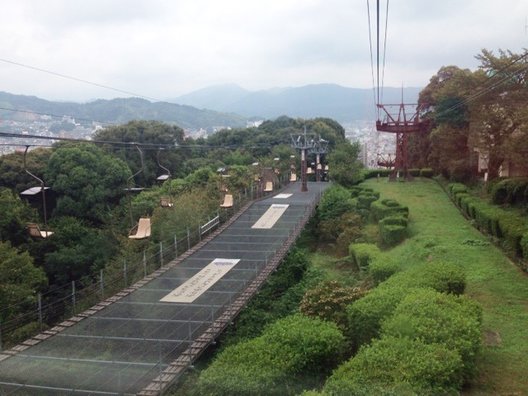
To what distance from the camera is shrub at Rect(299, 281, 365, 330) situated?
26.9ft

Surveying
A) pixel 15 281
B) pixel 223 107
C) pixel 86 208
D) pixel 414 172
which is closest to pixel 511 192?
pixel 15 281

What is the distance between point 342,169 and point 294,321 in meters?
21.9

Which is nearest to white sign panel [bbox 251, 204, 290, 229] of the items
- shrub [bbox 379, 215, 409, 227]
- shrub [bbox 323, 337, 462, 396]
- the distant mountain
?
shrub [bbox 379, 215, 409, 227]

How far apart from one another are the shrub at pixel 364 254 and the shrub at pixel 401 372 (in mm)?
7355

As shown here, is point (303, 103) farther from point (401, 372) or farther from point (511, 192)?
point (401, 372)

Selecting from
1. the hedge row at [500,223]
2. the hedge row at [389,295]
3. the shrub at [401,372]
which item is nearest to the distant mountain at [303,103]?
the hedge row at [500,223]

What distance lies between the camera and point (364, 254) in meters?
13.4

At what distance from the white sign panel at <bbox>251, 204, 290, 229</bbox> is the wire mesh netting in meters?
3.30

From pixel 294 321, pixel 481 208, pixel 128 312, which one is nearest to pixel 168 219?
pixel 128 312

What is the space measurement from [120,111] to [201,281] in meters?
49.3

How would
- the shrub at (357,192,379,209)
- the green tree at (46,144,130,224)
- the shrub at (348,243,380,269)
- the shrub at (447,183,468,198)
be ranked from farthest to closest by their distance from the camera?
the green tree at (46,144,130,224), the shrub at (357,192,379,209), the shrub at (447,183,468,198), the shrub at (348,243,380,269)

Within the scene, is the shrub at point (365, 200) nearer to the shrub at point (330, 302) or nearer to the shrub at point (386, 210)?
the shrub at point (386, 210)

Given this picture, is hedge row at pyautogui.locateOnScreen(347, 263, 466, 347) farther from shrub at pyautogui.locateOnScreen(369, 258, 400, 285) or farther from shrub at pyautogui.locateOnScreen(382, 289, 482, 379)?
shrub at pyautogui.locateOnScreen(369, 258, 400, 285)

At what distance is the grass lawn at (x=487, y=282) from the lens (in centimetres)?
581
